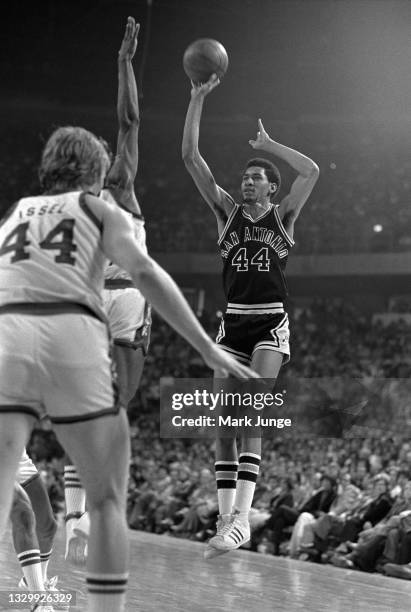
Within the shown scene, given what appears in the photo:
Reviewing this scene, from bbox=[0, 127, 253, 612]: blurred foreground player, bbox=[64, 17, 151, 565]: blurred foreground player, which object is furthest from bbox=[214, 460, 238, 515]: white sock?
bbox=[0, 127, 253, 612]: blurred foreground player

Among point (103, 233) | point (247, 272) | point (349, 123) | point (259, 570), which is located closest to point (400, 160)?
point (349, 123)

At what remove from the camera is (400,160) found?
3061 cm

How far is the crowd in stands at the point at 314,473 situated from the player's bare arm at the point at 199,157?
5.09m

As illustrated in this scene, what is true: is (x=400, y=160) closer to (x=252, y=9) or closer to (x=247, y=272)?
(x=252, y=9)

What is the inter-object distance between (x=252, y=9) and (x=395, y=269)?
8.32 metres

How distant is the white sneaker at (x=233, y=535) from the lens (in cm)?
637

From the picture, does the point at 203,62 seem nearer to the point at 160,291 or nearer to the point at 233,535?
the point at 233,535

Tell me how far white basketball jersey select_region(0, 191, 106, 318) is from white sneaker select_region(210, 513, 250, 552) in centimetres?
299

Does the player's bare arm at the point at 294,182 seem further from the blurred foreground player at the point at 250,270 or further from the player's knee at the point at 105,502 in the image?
the player's knee at the point at 105,502

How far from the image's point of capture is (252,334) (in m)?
6.86

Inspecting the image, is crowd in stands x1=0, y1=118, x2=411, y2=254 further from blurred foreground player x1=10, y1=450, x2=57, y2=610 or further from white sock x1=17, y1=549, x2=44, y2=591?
white sock x1=17, y1=549, x2=44, y2=591

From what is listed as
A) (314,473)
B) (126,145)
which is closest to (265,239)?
(126,145)

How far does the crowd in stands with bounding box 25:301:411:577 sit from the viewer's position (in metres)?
11.8

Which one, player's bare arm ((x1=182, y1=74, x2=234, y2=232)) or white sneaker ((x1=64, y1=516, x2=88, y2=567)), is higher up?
player's bare arm ((x1=182, y1=74, x2=234, y2=232))
